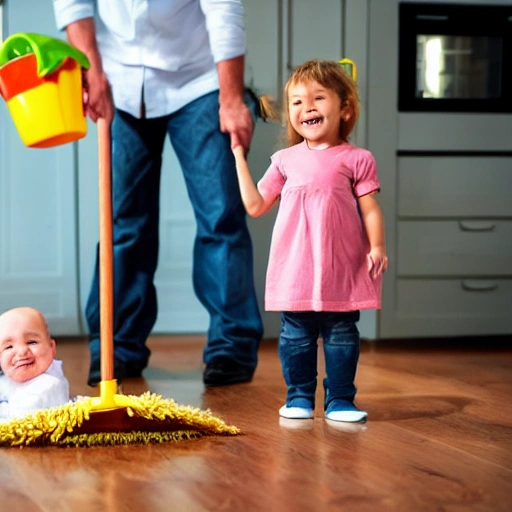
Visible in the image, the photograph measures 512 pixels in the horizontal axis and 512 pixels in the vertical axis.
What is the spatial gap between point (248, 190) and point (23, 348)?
0.44m

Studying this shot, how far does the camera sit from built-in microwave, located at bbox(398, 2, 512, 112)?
2750 millimetres

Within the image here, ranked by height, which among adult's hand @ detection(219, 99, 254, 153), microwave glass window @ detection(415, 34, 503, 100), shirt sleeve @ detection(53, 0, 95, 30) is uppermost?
shirt sleeve @ detection(53, 0, 95, 30)

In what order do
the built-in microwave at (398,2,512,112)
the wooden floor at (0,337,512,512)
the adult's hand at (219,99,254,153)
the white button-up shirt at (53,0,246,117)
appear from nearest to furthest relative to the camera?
the wooden floor at (0,337,512,512), the adult's hand at (219,99,254,153), the white button-up shirt at (53,0,246,117), the built-in microwave at (398,2,512,112)

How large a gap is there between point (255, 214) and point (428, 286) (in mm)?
1252

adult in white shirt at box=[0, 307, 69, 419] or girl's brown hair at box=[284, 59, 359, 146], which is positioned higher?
girl's brown hair at box=[284, 59, 359, 146]

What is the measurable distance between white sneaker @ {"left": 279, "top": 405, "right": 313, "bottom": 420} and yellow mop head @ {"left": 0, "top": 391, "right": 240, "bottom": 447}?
206 mm

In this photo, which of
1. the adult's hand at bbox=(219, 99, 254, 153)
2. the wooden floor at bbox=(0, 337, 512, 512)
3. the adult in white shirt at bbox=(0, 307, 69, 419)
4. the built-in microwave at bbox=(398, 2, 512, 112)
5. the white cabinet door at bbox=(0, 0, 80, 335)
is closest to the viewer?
the wooden floor at bbox=(0, 337, 512, 512)

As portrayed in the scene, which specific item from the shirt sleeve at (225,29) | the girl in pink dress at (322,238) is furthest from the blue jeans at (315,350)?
the shirt sleeve at (225,29)

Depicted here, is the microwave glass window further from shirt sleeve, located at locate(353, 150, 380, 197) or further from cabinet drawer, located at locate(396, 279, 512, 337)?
shirt sleeve, located at locate(353, 150, 380, 197)

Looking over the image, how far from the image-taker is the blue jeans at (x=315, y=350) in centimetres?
160

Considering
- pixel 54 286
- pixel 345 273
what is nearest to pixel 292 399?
pixel 345 273

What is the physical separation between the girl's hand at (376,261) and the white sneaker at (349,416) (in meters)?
0.22

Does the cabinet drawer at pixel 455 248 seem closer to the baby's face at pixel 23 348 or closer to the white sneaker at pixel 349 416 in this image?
the white sneaker at pixel 349 416

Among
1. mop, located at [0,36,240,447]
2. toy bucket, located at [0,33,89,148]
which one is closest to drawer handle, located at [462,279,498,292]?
mop, located at [0,36,240,447]
